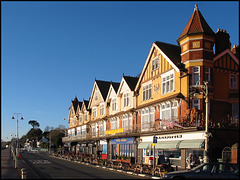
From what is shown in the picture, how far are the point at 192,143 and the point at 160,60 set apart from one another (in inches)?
410

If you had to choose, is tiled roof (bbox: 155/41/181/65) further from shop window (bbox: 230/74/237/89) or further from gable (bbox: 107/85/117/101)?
gable (bbox: 107/85/117/101)

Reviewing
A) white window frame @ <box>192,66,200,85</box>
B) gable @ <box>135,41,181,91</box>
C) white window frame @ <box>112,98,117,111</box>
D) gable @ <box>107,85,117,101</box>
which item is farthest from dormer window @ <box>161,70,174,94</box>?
white window frame @ <box>112,98,117,111</box>

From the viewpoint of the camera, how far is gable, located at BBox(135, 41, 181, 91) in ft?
97.9

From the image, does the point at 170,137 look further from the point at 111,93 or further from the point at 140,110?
the point at 111,93

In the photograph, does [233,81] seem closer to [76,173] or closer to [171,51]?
[171,51]

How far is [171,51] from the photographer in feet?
102

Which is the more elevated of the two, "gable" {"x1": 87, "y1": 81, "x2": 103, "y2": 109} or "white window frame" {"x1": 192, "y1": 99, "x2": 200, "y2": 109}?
"gable" {"x1": 87, "y1": 81, "x2": 103, "y2": 109}

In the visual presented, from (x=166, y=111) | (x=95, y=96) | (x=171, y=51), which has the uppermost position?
(x=171, y=51)

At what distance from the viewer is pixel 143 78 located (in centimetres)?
3556

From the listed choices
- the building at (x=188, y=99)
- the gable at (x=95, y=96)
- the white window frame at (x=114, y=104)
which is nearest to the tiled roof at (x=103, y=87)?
→ the gable at (x=95, y=96)

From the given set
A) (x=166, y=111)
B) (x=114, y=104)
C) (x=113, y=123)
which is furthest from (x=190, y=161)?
(x=113, y=123)

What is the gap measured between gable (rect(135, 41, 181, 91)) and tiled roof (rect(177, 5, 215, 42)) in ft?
7.54

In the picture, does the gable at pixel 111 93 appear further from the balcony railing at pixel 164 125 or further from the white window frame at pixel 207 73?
the white window frame at pixel 207 73

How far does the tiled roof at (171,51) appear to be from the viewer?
2968 cm
